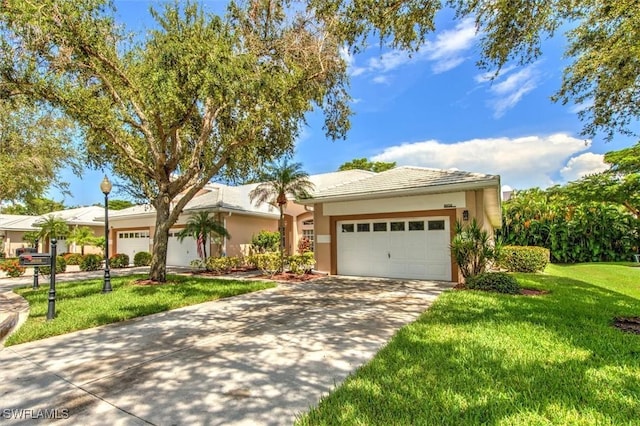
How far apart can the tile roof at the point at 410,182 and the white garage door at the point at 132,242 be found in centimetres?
1361

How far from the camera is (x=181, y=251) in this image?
63.5 ft

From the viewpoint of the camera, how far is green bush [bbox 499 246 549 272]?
46.2 ft

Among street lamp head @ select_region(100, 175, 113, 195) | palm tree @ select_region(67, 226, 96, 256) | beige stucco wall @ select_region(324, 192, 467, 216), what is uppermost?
street lamp head @ select_region(100, 175, 113, 195)

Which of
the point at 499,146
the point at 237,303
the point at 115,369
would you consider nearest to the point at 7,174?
the point at 237,303

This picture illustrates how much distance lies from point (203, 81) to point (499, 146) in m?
16.8

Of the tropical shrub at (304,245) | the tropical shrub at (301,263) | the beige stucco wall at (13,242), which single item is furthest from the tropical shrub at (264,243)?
the beige stucco wall at (13,242)

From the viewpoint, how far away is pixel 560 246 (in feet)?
66.3

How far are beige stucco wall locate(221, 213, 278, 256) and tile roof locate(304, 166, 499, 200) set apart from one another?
6.02 meters

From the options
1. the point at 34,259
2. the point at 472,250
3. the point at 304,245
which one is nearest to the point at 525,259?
the point at 472,250

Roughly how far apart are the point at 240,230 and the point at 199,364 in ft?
46.2

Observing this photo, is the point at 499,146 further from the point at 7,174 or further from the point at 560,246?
the point at 7,174

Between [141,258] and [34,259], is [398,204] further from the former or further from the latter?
[141,258]

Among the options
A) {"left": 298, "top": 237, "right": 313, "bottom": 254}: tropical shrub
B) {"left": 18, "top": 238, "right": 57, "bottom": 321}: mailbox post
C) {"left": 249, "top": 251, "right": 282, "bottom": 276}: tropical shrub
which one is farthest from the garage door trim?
{"left": 18, "top": 238, "right": 57, "bottom": 321}: mailbox post

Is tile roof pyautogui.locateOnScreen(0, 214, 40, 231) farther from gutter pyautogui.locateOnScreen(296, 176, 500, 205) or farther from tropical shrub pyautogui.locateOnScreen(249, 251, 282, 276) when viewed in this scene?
gutter pyautogui.locateOnScreen(296, 176, 500, 205)
